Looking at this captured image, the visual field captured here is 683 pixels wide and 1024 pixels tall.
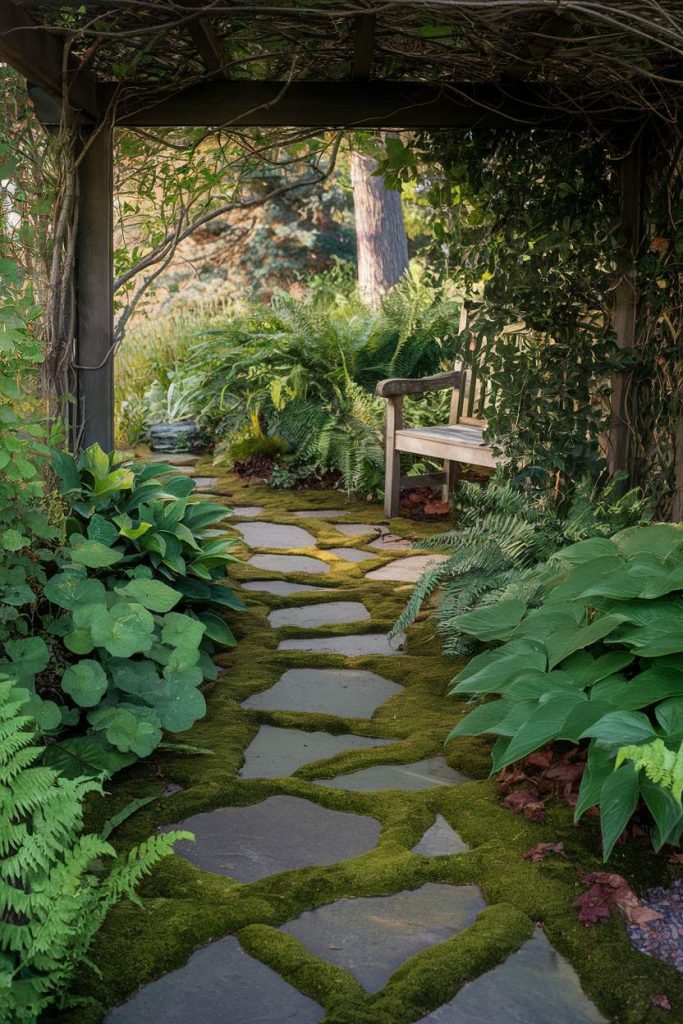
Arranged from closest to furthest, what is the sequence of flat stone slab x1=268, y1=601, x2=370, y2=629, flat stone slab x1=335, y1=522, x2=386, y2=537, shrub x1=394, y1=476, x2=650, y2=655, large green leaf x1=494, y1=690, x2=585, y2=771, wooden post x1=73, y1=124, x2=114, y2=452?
large green leaf x1=494, y1=690, x2=585, y2=771 → shrub x1=394, y1=476, x2=650, y2=655 → wooden post x1=73, y1=124, x2=114, y2=452 → flat stone slab x1=268, y1=601, x2=370, y2=629 → flat stone slab x1=335, y1=522, x2=386, y2=537

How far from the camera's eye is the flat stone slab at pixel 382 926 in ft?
6.54

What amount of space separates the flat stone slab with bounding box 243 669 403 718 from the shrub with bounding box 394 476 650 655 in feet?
0.78

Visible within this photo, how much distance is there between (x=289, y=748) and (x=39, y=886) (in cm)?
136

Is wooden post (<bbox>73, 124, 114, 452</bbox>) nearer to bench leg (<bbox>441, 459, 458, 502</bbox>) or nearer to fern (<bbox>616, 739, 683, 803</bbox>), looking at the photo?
bench leg (<bbox>441, 459, 458, 502</bbox>)

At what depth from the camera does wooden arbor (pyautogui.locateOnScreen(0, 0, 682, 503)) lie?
341 cm

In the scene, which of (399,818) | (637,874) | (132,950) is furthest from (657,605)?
(132,950)

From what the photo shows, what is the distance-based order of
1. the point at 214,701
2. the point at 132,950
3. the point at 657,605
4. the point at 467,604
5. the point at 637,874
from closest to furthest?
the point at 132,950, the point at 637,874, the point at 657,605, the point at 214,701, the point at 467,604

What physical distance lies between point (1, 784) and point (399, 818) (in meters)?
1.11

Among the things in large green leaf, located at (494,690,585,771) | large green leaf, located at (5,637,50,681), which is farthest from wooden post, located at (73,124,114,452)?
large green leaf, located at (494,690,585,771)

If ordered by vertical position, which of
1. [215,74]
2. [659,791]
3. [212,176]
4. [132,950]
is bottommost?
[132,950]

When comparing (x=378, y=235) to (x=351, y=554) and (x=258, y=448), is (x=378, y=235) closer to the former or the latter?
(x=258, y=448)

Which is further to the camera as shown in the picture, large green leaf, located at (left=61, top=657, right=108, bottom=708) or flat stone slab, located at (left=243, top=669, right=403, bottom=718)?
flat stone slab, located at (left=243, top=669, right=403, bottom=718)

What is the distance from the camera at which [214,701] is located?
3434mm

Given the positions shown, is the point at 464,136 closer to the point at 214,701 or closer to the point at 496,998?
the point at 214,701
